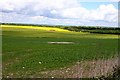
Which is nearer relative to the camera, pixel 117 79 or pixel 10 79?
pixel 117 79

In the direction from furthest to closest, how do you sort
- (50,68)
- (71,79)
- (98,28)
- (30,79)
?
1. (98,28)
2. (50,68)
3. (30,79)
4. (71,79)

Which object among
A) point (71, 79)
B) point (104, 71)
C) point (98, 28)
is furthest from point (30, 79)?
point (98, 28)

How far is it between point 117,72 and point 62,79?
7.36 ft

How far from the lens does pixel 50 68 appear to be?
18250 millimetres

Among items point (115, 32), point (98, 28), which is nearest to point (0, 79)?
point (115, 32)

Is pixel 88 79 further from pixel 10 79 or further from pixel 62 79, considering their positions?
pixel 10 79

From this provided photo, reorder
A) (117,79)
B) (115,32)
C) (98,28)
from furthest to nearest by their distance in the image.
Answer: (98,28), (115,32), (117,79)

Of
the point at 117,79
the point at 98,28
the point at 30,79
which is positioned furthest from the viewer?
the point at 98,28

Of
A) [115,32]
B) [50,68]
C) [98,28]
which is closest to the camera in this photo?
[50,68]

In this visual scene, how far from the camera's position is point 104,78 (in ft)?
37.2

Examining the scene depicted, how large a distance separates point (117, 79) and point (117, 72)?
1168 mm

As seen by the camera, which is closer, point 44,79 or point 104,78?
point 104,78

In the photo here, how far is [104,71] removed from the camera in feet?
44.2

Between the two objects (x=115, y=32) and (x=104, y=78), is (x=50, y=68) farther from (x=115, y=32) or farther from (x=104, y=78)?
(x=115, y=32)
